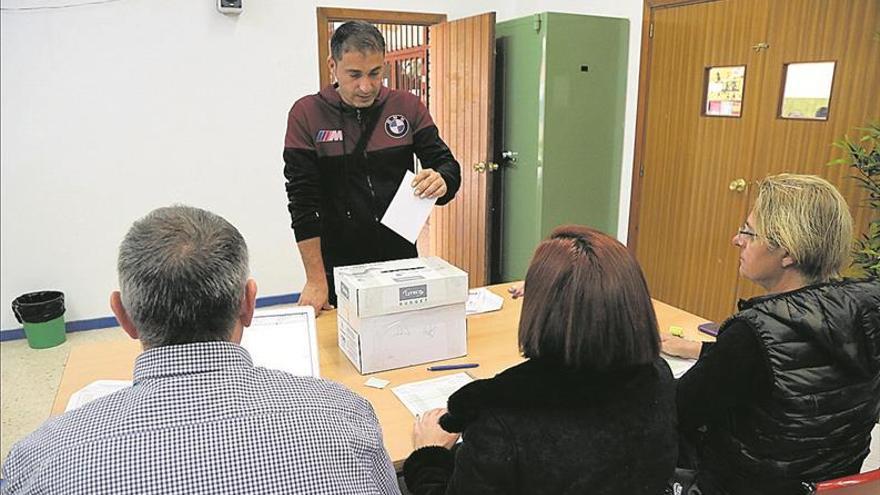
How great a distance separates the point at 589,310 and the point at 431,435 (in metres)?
0.51

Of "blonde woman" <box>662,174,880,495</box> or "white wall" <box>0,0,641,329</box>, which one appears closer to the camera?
"blonde woman" <box>662,174,880,495</box>

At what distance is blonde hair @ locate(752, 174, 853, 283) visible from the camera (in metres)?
1.36

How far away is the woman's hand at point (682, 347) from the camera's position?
5.62 ft

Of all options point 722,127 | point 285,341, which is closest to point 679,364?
point 285,341

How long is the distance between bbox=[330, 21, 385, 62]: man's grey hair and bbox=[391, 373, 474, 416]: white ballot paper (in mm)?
1090

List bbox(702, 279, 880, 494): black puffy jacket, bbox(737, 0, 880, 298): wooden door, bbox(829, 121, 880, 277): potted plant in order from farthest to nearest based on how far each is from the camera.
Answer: bbox(737, 0, 880, 298): wooden door < bbox(829, 121, 880, 277): potted plant < bbox(702, 279, 880, 494): black puffy jacket

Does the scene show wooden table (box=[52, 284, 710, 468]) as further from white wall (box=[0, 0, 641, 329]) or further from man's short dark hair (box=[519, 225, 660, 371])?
white wall (box=[0, 0, 641, 329])

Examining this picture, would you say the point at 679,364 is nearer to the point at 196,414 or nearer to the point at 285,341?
the point at 285,341

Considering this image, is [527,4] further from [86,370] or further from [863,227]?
[86,370]

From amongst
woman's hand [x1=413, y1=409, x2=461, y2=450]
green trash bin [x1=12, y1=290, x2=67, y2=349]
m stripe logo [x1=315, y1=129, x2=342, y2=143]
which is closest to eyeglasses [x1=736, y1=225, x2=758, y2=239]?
woman's hand [x1=413, y1=409, x2=461, y2=450]

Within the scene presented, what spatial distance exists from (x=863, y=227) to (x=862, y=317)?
182 centimetres

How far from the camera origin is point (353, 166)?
2207 mm

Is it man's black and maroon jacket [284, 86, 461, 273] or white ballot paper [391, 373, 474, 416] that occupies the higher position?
man's black and maroon jacket [284, 86, 461, 273]

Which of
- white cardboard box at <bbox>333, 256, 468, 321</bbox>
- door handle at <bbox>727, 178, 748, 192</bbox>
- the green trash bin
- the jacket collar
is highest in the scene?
the jacket collar
